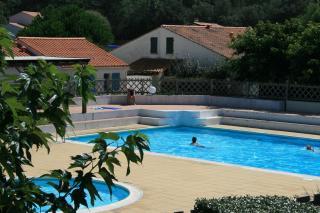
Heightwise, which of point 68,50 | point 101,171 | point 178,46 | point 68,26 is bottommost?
point 101,171

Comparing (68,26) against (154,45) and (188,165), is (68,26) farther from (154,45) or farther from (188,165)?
(188,165)

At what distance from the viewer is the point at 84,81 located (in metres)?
3.73

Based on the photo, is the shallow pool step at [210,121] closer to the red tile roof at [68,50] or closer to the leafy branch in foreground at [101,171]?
the red tile roof at [68,50]

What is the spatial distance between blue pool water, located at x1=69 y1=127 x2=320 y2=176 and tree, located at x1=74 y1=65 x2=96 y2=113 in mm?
15924

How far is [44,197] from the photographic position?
3.63m

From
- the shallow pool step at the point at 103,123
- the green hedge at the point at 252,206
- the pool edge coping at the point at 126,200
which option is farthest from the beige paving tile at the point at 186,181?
the shallow pool step at the point at 103,123

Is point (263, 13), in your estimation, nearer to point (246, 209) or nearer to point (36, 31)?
point (36, 31)

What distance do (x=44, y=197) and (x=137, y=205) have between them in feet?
26.8

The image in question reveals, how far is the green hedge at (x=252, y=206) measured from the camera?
8.51 meters

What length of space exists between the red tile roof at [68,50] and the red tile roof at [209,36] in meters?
6.41

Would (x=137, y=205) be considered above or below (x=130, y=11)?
below

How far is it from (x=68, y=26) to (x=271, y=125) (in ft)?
96.2

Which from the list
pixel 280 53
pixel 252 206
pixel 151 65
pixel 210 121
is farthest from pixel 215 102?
pixel 252 206

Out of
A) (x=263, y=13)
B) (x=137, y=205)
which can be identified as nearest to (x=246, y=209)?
(x=137, y=205)
